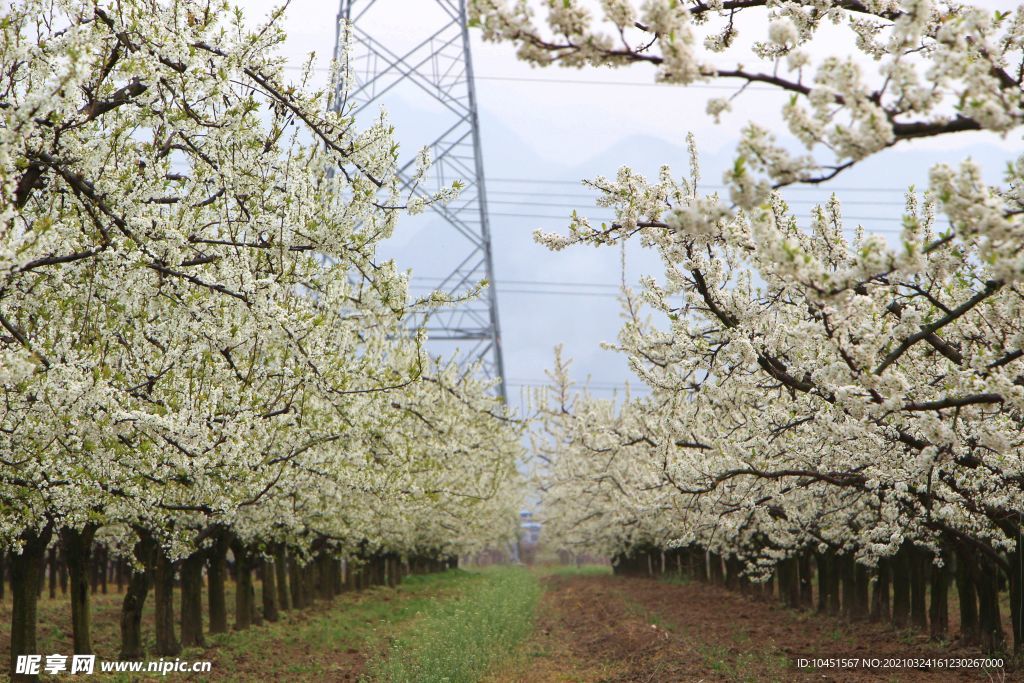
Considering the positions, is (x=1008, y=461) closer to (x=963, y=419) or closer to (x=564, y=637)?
(x=963, y=419)

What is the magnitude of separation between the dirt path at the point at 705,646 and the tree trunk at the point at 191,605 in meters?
7.39

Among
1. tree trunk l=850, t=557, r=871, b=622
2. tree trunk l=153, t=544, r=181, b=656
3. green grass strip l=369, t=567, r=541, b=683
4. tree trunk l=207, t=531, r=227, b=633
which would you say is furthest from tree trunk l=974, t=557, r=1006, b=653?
tree trunk l=207, t=531, r=227, b=633

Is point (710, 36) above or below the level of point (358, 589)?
above

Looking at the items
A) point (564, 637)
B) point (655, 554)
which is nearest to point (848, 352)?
point (564, 637)

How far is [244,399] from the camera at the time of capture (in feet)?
36.2

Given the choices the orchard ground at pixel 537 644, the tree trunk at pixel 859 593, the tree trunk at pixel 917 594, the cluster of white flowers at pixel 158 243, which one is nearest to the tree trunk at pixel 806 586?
the orchard ground at pixel 537 644

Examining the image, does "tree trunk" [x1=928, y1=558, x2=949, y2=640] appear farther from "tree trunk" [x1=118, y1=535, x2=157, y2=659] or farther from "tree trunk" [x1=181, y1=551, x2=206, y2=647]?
"tree trunk" [x1=181, y1=551, x2=206, y2=647]

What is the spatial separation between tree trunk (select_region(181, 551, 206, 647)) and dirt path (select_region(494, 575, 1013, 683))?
7.39 metres

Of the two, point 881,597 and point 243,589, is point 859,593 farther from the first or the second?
point 243,589

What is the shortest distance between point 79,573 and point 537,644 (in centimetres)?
1025

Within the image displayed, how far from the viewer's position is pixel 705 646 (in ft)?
61.5

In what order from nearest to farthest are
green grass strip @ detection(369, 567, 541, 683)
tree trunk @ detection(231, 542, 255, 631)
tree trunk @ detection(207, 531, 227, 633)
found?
1. green grass strip @ detection(369, 567, 541, 683)
2. tree trunk @ detection(207, 531, 227, 633)
3. tree trunk @ detection(231, 542, 255, 631)

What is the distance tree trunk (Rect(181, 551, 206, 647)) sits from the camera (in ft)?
63.8

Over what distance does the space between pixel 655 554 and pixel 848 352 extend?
51062 millimetres
